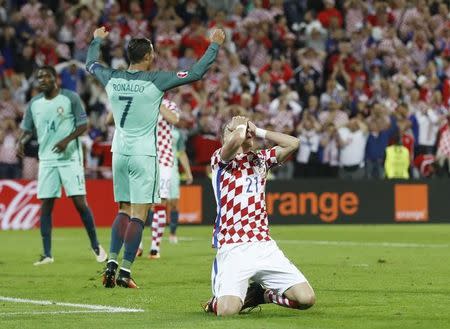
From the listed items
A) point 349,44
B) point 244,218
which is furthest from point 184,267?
point 349,44

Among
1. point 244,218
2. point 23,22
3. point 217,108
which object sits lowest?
point 244,218

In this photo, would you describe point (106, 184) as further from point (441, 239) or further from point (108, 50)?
point (441, 239)

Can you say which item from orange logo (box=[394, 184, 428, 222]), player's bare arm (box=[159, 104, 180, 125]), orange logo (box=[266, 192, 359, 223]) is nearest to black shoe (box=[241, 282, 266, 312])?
player's bare arm (box=[159, 104, 180, 125])

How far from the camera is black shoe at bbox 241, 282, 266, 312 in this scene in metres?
9.75

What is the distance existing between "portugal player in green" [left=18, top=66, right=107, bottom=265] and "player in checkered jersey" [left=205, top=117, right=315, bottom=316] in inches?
216

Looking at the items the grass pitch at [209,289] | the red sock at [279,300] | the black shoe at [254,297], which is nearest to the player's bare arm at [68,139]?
the grass pitch at [209,289]

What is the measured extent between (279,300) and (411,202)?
56.2 feet

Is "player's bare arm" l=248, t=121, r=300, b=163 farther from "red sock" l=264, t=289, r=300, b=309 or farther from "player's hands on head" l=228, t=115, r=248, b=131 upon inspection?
"red sock" l=264, t=289, r=300, b=309

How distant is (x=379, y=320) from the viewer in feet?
30.4

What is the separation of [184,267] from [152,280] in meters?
1.85

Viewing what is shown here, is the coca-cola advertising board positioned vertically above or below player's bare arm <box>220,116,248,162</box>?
below

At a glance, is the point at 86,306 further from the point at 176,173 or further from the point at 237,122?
the point at 176,173

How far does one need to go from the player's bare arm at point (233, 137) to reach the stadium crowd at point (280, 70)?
14379 millimetres

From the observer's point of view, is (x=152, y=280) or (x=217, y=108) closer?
(x=152, y=280)
